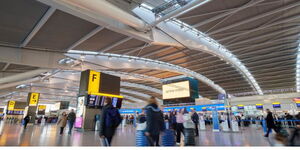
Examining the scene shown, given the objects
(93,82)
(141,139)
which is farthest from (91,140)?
(93,82)

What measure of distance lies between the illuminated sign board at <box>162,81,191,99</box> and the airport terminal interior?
0.12 m

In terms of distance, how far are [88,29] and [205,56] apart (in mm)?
14932

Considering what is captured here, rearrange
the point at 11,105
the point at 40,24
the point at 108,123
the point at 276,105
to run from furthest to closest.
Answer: the point at 11,105 < the point at 276,105 < the point at 40,24 < the point at 108,123

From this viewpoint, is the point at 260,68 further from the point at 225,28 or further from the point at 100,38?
the point at 100,38

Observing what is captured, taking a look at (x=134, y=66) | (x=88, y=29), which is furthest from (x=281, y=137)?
(x=134, y=66)

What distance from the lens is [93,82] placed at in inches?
631

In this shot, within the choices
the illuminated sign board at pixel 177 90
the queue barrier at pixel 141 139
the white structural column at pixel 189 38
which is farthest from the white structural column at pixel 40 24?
the illuminated sign board at pixel 177 90

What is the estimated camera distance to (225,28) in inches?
527

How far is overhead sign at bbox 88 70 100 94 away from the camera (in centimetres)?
1557

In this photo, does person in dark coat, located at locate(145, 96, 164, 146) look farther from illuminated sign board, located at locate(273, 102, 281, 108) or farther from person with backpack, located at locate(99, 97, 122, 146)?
illuminated sign board, located at locate(273, 102, 281, 108)

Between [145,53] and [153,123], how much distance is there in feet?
46.2

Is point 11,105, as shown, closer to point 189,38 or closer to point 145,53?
point 145,53

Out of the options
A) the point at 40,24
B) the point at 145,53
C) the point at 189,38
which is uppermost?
the point at 189,38

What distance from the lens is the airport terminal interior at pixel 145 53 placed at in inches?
A: 275
